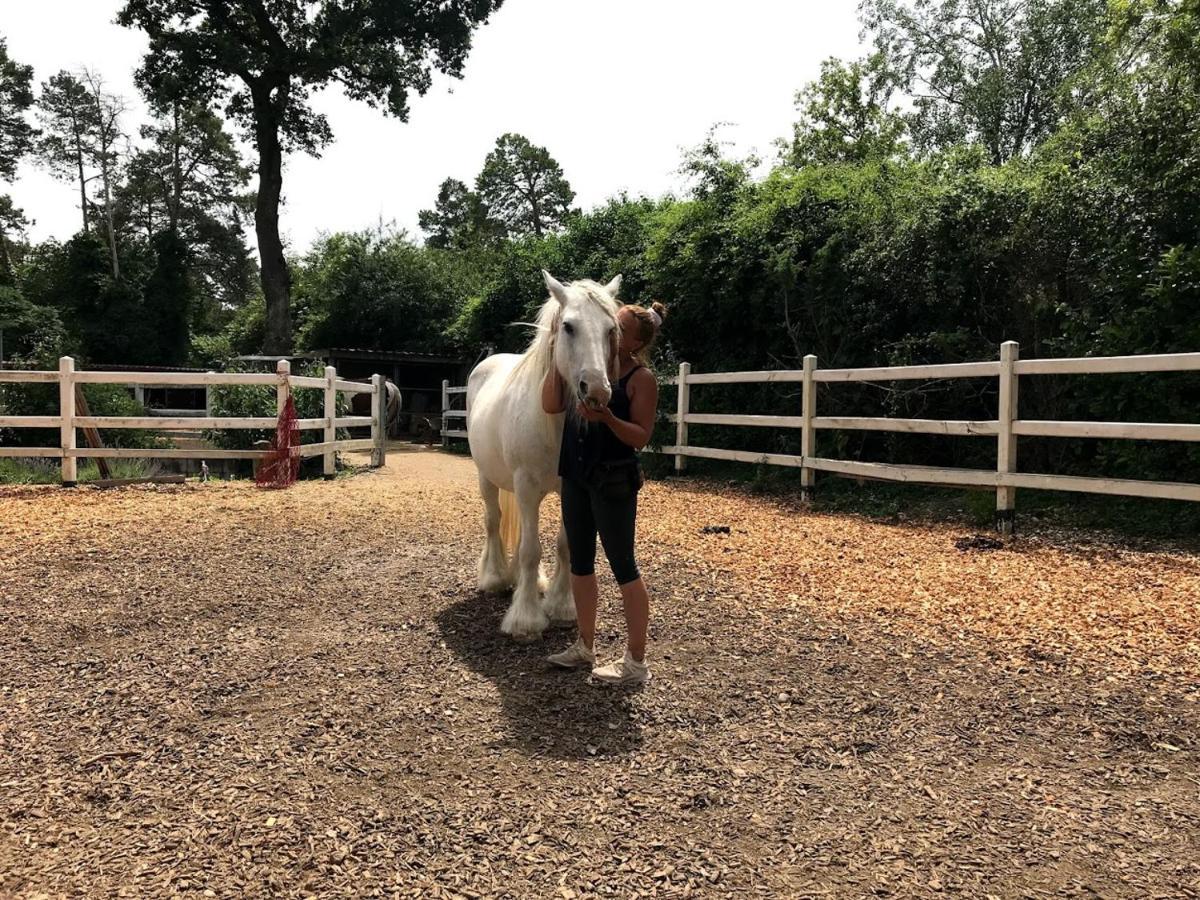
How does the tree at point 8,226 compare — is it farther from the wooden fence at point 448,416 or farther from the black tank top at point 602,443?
the black tank top at point 602,443

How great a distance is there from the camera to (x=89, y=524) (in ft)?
20.6

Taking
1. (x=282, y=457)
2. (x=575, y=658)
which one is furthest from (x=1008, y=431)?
(x=282, y=457)

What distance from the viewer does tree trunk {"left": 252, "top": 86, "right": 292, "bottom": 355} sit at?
21.5 m

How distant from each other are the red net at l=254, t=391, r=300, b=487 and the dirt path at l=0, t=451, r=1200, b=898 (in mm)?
3636

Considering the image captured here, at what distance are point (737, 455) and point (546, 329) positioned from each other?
599cm

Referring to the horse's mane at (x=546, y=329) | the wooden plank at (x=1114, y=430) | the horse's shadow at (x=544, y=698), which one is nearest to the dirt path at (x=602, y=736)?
the horse's shadow at (x=544, y=698)

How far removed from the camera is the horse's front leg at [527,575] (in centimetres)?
367

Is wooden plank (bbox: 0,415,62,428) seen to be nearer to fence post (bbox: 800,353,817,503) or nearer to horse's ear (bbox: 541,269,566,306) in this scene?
horse's ear (bbox: 541,269,566,306)

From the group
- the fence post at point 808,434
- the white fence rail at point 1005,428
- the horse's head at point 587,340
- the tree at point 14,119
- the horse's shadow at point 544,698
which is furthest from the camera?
the tree at point 14,119

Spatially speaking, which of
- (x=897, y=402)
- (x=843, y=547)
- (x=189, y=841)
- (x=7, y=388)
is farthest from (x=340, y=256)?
(x=189, y=841)

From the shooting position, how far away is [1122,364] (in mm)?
5488

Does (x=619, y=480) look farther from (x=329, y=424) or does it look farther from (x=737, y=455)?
(x=329, y=424)

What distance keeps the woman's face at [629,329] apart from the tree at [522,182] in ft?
146

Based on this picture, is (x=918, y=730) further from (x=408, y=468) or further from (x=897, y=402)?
(x=408, y=468)
